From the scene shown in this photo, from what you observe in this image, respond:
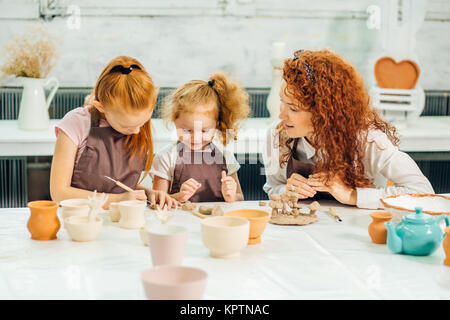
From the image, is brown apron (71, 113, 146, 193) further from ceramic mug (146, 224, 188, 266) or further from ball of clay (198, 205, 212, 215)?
ceramic mug (146, 224, 188, 266)

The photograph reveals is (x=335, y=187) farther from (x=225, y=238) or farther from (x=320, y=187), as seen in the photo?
(x=225, y=238)

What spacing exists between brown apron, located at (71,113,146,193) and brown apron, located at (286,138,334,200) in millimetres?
613

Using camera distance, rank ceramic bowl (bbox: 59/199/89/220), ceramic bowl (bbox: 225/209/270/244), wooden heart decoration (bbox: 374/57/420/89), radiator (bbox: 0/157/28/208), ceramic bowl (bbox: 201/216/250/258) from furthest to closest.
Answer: wooden heart decoration (bbox: 374/57/420/89), radiator (bbox: 0/157/28/208), ceramic bowl (bbox: 59/199/89/220), ceramic bowl (bbox: 225/209/270/244), ceramic bowl (bbox: 201/216/250/258)

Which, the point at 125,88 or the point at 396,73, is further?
the point at 396,73

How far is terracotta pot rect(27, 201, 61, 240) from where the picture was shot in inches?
65.4

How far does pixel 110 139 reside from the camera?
2359 mm

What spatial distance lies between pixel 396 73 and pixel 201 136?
1.84m

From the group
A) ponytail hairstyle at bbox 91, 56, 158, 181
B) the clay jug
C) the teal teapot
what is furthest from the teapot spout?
ponytail hairstyle at bbox 91, 56, 158, 181

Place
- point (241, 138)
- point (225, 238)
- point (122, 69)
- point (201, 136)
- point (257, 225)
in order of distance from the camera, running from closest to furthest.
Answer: point (225, 238) < point (257, 225) < point (122, 69) < point (201, 136) < point (241, 138)

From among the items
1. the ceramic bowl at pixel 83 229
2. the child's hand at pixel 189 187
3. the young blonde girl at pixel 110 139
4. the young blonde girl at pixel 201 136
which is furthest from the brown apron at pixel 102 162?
the ceramic bowl at pixel 83 229

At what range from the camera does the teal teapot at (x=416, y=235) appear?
1568mm

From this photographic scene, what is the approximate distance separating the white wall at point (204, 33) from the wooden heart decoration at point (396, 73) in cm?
6

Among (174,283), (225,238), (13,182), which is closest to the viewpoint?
(174,283)

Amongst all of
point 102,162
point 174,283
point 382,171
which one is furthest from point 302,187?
point 174,283
